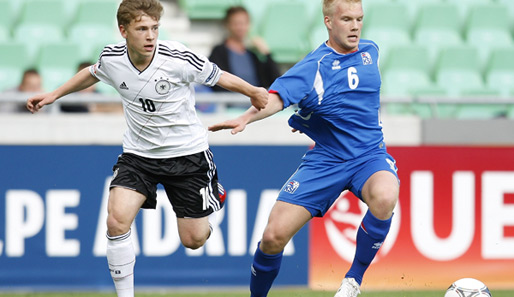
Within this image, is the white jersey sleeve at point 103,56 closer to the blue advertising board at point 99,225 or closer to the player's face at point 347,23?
the player's face at point 347,23

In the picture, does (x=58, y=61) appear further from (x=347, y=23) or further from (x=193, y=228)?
(x=347, y=23)

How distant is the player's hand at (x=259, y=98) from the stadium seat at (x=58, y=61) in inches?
191

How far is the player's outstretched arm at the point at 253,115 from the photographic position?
5586 mm

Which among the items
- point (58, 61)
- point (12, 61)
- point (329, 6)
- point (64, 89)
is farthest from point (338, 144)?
point (12, 61)

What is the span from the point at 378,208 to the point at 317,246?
2589 mm

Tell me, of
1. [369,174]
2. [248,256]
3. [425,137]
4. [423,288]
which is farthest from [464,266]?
[369,174]

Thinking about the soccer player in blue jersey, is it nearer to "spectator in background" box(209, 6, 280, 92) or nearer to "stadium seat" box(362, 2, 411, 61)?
"spectator in background" box(209, 6, 280, 92)

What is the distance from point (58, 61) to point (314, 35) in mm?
3166

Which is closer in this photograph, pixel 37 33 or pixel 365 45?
pixel 365 45

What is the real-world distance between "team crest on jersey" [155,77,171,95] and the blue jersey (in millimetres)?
708

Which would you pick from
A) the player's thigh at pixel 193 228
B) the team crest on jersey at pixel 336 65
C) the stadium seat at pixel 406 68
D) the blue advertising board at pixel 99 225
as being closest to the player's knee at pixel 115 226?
the player's thigh at pixel 193 228

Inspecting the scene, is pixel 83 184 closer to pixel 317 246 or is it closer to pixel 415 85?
pixel 317 246

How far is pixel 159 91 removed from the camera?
6.04 meters

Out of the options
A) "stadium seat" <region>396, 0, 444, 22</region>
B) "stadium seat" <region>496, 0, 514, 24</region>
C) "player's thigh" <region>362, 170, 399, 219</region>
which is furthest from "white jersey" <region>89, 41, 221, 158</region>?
"stadium seat" <region>496, 0, 514, 24</region>
